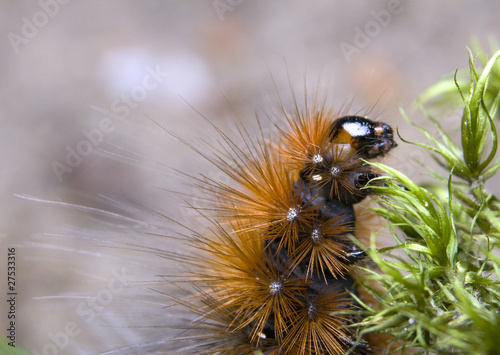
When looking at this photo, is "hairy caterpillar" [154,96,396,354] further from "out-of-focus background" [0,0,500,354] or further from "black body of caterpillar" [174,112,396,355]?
"out-of-focus background" [0,0,500,354]

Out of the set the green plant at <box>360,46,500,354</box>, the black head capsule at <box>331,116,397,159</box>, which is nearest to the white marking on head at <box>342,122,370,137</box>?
the black head capsule at <box>331,116,397,159</box>

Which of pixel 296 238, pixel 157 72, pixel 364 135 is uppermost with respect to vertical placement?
pixel 157 72

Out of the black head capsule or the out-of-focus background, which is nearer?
the black head capsule

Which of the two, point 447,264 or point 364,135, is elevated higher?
point 364,135

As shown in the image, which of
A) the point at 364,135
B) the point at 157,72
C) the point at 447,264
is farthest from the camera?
the point at 157,72

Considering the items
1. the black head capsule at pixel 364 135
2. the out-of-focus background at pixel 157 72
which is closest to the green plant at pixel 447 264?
the black head capsule at pixel 364 135

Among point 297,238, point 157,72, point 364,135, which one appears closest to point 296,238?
point 297,238

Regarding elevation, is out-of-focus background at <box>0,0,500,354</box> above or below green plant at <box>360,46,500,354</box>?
above

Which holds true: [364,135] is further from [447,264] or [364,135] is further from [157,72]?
[157,72]

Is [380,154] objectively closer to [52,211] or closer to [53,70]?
[52,211]
